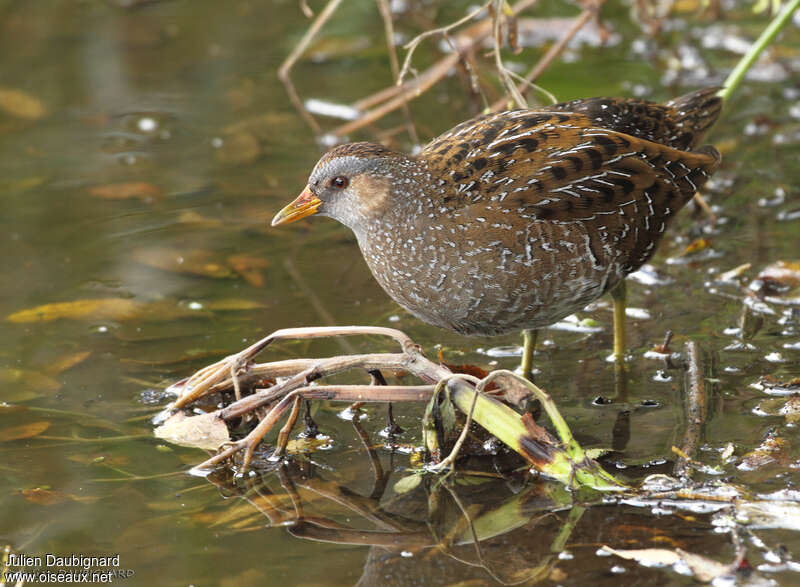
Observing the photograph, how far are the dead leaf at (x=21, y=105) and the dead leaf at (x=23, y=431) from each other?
150 inches

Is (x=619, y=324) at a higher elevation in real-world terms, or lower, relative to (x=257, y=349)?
lower

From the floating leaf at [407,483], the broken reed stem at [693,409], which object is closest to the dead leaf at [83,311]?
the floating leaf at [407,483]

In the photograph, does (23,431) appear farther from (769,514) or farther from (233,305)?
(769,514)

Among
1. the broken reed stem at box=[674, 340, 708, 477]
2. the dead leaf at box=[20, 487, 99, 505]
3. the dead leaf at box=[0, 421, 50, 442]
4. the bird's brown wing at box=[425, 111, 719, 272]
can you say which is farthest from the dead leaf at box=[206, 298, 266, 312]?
the broken reed stem at box=[674, 340, 708, 477]

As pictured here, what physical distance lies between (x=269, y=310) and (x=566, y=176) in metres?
1.79

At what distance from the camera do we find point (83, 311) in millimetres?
5352

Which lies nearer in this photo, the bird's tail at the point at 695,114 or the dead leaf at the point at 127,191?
the bird's tail at the point at 695,114

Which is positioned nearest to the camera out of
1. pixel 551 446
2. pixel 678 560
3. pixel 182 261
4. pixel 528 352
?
pixel 678 560

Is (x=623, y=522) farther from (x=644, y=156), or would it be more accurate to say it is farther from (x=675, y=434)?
(x=644, y=156)

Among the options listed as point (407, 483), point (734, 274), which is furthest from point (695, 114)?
point (407, 483)

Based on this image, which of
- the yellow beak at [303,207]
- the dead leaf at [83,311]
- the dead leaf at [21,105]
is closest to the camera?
the yellow beak at [303,207]

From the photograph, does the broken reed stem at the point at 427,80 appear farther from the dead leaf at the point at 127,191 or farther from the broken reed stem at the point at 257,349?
the broken reed stem at the point at 257,349

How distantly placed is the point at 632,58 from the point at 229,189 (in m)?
3.33

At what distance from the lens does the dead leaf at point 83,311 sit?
5289mm
